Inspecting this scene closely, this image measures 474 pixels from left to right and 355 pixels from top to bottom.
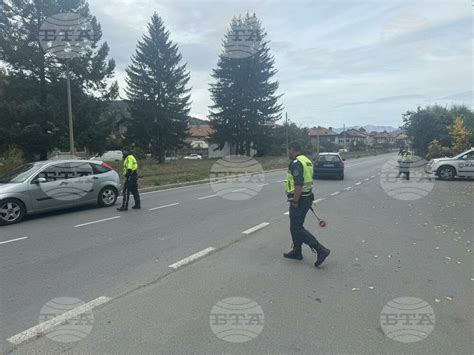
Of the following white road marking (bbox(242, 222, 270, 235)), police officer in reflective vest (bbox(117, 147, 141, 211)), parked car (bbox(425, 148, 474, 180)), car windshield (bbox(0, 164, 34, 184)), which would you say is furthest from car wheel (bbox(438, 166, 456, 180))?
car windshield (bbox(0, 164, 34, 184))

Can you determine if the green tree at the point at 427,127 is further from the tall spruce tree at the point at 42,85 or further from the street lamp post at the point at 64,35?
the street lamp post at the point at 64,35

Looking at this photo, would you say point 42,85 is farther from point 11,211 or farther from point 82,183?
point 11,211

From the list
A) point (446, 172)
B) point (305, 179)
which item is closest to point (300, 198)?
point (305, 179)

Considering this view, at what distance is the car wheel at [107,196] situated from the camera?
10711 millimetres

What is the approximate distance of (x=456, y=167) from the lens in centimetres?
1867

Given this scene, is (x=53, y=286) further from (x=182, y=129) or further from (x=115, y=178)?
(x=182, y=129)

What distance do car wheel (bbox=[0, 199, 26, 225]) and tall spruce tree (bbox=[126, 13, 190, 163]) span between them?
27504 mm

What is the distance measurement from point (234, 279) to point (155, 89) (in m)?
33.9

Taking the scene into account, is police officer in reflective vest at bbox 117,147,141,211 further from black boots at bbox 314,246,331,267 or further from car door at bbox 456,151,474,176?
car door at bbox 456,151,474,176

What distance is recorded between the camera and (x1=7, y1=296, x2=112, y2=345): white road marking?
10.5ft

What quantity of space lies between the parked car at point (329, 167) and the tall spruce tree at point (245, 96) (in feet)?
76.8

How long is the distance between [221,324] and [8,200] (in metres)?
7.10

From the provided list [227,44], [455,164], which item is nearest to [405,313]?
[455,164]

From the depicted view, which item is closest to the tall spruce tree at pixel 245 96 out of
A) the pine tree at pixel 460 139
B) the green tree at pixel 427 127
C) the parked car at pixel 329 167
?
the green tree at pixel 427 127
